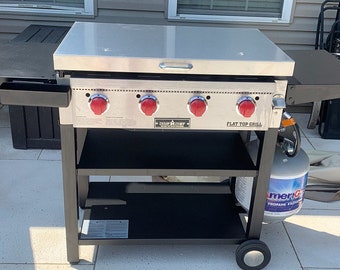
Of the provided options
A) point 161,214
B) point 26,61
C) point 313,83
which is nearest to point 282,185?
point 313,83

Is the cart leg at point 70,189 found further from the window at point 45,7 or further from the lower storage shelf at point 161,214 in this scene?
the window at point 45,7

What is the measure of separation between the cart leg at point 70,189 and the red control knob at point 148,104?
0.29 meters

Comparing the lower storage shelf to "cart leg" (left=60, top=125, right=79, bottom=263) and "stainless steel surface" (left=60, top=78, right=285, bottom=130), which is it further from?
"stainless steel surface" (left=60, top=78, right=285, bottom=130)

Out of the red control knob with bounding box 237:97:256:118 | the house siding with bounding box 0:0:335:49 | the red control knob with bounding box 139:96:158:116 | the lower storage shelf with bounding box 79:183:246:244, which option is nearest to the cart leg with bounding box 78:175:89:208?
the lower storage shelf with bounding box 79:183:246:244

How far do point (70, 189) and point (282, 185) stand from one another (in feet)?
3.06

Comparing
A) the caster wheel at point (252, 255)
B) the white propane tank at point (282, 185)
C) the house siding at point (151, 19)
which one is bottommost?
the caster wheel at point (252, 255)

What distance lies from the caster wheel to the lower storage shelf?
0.17ft

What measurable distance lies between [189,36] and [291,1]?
1849mm

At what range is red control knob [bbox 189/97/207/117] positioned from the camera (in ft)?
5.22

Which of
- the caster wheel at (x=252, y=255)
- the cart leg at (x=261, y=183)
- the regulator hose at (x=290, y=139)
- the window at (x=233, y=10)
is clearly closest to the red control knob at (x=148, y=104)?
the cart leg at (x=261, y=183)

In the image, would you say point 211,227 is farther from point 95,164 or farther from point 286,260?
point 95,164

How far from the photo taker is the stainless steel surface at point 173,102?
1565mm

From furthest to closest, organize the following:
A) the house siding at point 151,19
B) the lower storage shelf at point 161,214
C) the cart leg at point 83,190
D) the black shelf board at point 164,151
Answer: the house siding at point 151,19
the cart leg at point 83,190
the lower storage shelf at point 161,214
the black shelf board at point 164,151

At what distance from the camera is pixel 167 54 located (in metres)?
1.61
